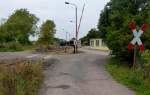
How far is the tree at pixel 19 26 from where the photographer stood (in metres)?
100

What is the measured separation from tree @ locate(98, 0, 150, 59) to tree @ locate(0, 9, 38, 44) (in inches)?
2421

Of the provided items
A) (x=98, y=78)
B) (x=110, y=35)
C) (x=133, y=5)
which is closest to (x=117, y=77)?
(x=98, y=78)

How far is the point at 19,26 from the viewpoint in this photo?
4272 inches

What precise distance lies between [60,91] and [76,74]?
23.4 feet

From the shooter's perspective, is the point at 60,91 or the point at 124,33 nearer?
the point at 60,91

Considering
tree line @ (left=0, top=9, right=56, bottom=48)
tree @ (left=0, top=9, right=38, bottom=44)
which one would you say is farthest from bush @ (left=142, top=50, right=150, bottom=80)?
tree @ (left=0, top=9, right=38, bottom=44)

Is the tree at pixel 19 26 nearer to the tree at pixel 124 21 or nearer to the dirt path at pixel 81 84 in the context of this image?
the tree at pixel 124 21

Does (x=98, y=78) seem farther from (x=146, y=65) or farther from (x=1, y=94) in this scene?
(x=1, y=94)

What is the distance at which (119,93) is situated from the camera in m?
16.6

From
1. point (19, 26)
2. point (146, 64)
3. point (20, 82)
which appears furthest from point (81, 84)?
point (19, 26)

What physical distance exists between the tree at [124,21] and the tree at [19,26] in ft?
202

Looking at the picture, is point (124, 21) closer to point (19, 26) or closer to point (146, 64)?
point (146, 64)

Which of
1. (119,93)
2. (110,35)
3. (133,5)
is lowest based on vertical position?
(119,93)

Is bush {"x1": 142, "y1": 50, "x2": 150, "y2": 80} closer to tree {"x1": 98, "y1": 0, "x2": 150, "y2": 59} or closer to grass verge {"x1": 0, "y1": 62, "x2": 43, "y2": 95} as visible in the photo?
grass verge {"x1": 0, "y1": 62, "x2": 43, "y2": 95}
